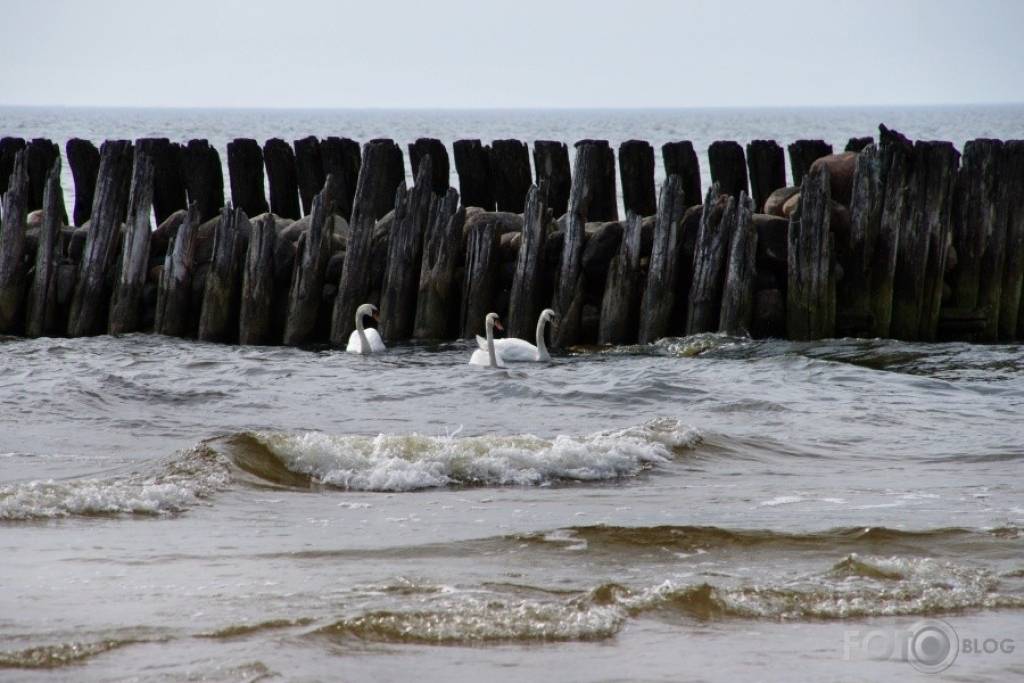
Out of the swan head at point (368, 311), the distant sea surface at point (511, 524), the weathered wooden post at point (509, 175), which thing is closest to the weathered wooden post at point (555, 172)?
the weathered wooden post at point (509, 175)

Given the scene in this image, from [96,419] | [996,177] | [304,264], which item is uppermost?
[996,177]

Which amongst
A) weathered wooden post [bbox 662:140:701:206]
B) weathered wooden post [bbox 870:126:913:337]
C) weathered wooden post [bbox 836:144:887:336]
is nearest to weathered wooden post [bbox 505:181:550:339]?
weathered wooden post [bbox 662:140:701:206]

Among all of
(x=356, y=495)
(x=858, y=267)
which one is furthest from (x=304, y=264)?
(x=356, y=495)

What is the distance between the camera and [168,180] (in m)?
17.3

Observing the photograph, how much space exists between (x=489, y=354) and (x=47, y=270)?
18.7 feet

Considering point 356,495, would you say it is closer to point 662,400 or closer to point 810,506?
point 810,506

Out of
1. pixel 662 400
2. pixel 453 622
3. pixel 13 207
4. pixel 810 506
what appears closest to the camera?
pixel 453 622

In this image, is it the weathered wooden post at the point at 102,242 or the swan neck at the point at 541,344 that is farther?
the weathered wooden post at the point at 102,242

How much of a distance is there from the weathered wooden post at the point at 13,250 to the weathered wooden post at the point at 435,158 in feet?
15.3

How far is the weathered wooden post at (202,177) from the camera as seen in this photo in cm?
1719

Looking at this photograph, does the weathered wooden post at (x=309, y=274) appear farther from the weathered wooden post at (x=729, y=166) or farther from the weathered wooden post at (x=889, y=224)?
the weathered wooden post at (x=889, y=224)

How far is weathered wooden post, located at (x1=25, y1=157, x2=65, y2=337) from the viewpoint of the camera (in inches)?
625

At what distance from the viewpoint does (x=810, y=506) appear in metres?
8.09

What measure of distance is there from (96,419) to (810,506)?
19.8 ft
